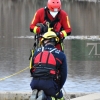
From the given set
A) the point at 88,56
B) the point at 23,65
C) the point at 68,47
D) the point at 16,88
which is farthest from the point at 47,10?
the point at 68,47

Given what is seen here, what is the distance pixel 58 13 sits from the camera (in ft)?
33.3

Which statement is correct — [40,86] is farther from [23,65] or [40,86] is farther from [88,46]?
[88,46]

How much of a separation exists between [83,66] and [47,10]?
8.70m

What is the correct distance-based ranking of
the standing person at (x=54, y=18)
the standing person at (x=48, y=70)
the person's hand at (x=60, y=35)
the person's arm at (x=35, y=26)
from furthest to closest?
the standing person at (x=54, y=18), the person's arm at (x=35, y=26), the person's hand at (x=60, y=35), the standing person at (x=48, y=70)

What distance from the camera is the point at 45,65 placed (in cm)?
767

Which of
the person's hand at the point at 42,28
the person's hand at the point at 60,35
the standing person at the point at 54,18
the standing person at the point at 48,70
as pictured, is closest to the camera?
the standing person at the point at 48,70

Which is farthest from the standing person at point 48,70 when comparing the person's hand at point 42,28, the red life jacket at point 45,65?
the person's hand at point 42,28

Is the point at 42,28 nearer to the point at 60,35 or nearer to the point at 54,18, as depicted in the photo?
the point at 60,35

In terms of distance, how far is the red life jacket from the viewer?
766cm

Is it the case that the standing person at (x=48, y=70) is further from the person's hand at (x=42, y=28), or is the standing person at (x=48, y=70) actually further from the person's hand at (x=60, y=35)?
the person's hand at (x=42, y=28)

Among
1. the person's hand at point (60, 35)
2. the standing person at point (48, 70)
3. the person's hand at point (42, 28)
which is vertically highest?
the person's hand at point (42, 28)

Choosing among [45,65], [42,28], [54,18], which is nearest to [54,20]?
[54,18]

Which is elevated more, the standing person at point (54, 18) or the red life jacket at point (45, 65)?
the standing person at point (54, 18)

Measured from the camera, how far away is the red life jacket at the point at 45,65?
7.66 m
